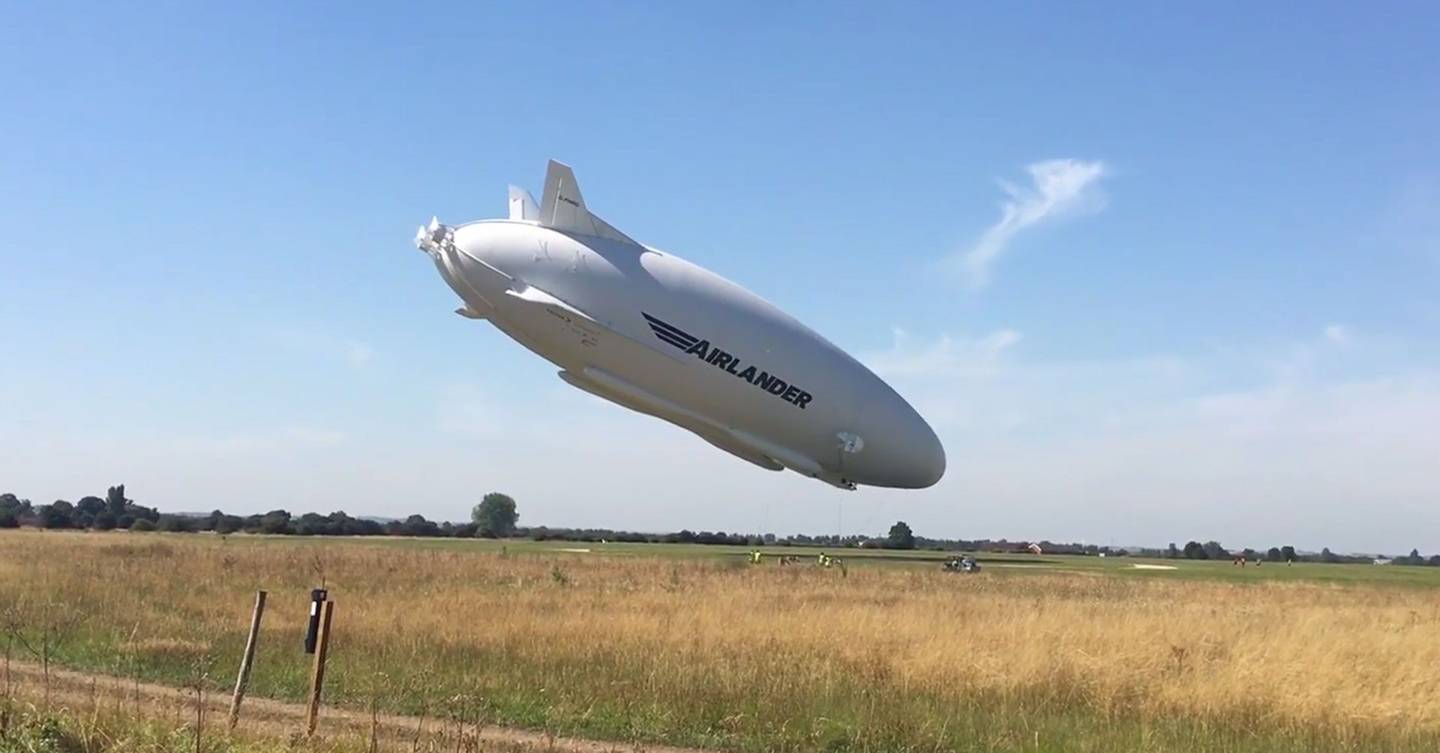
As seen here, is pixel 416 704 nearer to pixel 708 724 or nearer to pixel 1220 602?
pixel 708 724

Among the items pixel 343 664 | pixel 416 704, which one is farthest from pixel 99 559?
pixel 416 704

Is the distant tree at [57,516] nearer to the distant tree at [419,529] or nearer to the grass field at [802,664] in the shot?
the distant tree at [419,529]

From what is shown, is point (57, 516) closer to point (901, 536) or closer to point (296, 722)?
point (901, 536)

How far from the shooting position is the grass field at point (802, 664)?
12.8 meters

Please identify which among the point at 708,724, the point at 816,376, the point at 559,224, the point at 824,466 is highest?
the point at 559,224

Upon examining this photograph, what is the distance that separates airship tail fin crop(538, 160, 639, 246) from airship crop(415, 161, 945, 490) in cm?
2

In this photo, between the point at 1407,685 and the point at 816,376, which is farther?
the point at 816,376

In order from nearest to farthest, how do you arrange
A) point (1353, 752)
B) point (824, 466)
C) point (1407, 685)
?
point (1353, 752), point (1407, 685), point (824, 466)

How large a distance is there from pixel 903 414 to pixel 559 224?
21.7 feet

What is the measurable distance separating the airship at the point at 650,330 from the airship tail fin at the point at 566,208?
0.05 feet

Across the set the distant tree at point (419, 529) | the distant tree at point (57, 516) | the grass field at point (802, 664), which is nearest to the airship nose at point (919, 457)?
the grass field at point (802, 664)

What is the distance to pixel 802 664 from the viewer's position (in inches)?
639

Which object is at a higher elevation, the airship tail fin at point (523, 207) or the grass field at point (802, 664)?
the airship tail fin at point (523, 207)

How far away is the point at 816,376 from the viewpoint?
18.8 metres
